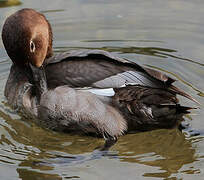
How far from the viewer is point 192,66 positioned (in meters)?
6.72

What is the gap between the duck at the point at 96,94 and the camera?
5.26 meters

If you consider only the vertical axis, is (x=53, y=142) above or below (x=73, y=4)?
below

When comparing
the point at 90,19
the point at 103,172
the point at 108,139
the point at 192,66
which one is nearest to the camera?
the point at 103,172

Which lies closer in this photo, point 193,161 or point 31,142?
point 193,161

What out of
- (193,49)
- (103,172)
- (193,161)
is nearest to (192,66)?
(193,49)

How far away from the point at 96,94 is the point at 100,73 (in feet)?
0.70

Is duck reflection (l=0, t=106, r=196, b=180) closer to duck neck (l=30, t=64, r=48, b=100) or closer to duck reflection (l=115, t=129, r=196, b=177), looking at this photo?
duck reflection (l=115, t=129, r=196, b=177)

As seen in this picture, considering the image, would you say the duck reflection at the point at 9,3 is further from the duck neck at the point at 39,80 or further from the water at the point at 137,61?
the duck neck at the point at 39,80

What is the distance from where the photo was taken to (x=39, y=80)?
551 centimetres

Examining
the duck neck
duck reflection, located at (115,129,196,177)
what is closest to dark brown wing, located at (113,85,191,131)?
duck reflection, located at (115,129,196,177)

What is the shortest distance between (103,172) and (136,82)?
94 centimetres

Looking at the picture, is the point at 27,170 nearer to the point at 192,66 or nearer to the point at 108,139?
the point at 108,139

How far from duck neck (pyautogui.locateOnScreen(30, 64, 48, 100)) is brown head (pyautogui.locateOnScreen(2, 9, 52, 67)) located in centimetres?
10

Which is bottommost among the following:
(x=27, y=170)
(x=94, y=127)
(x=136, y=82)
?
(x=27, y=170)
